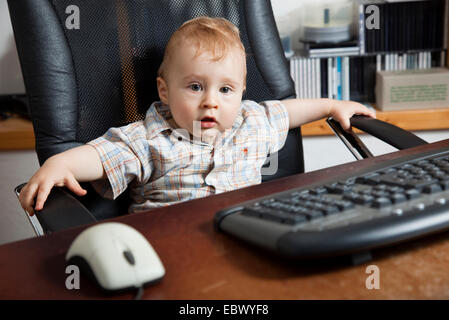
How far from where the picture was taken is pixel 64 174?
0.87 metres

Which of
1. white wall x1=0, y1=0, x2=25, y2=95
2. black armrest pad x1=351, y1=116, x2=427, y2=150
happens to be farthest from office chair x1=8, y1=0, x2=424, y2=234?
white wall x1=0, y1=0, x2=25, y2=95

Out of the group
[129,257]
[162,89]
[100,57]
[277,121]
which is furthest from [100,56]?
[129,257]

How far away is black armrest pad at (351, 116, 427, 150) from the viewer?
932mm

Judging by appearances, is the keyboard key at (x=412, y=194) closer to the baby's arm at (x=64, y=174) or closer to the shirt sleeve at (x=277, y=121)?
the baby's arm at (x=64, y=174)

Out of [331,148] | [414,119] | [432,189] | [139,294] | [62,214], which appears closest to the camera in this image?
[139,294]

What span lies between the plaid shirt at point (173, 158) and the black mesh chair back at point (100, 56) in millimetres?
40

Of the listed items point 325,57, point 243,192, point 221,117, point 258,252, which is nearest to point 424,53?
point 325,57

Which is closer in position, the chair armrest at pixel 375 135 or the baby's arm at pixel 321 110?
the chair armrest at pixel 375 135

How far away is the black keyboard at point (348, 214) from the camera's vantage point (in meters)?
0.51

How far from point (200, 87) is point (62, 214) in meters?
0.42

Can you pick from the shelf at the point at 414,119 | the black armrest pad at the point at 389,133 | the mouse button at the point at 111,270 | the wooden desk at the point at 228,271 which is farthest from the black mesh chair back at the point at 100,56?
the shelf at the point at 414,119

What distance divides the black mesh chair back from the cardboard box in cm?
93

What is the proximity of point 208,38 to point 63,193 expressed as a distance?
0.42 m

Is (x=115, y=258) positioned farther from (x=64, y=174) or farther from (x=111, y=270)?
(x=64, y=174)
